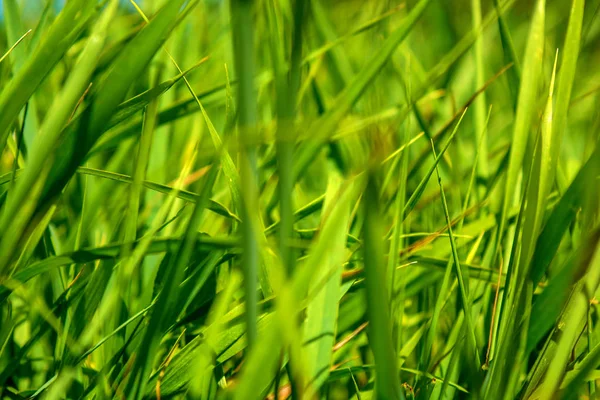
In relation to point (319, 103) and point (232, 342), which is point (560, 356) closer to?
point (232, 342)

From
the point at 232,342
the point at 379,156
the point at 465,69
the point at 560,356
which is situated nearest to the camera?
the point at 379,156

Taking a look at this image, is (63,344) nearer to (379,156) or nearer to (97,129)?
(97,129)

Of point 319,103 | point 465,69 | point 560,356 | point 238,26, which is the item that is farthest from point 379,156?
point 465,69

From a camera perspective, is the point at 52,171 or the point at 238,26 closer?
the point at 238,26

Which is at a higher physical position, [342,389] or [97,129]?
[97,129]

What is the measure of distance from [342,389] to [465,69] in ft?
2.54

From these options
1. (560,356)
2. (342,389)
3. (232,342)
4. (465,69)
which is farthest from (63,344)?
(465,69)

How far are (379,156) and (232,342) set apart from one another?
28 centimetres

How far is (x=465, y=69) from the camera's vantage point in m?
1.16

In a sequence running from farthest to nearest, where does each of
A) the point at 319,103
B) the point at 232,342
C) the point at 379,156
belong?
the point at 319,103 → the point at 232,342 → the point at 379,156

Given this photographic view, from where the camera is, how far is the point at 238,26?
0.22 metres

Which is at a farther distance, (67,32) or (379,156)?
(67,32)

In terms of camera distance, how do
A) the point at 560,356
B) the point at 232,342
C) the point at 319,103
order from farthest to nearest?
the point at 319,103, the point at 232,342, the point at 560,356

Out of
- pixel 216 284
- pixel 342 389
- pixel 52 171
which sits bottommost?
pixel 342 389
